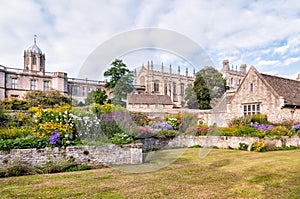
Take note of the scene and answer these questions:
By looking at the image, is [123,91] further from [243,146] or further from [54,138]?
[243,146]

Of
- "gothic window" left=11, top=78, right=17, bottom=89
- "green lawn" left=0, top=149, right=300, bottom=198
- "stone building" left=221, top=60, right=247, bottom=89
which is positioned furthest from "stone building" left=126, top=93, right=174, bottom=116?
"stone building" left=221, top=60, right=247, bottom=89

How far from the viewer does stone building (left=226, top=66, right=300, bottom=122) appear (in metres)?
18.9

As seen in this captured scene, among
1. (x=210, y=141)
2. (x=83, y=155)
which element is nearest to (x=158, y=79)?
(x=210, y=141)

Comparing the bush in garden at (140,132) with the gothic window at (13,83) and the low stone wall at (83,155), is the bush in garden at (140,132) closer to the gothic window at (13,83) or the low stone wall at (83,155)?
the low stone wall at (83,155)

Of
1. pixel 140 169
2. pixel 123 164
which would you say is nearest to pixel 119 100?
pixel 123 164

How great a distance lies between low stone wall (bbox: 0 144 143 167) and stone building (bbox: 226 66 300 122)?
1467cm

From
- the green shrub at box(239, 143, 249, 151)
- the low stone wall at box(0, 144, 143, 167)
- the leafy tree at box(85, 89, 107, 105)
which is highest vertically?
the leafy tree at box(85, 89, 107, 105)

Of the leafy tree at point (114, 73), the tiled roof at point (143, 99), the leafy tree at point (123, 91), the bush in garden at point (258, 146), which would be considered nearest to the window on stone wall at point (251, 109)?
the tiled roof at point (143, 99)

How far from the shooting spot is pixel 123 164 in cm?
905

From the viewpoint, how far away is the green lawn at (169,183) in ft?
17.6

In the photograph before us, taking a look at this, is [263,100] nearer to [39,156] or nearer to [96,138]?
[96,138]

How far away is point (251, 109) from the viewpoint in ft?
69.9

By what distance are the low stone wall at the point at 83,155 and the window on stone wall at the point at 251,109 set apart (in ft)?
50.2

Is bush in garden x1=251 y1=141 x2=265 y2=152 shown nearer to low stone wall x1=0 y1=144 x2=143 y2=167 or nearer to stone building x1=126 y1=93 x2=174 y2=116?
low stone wall x1=0 y1=144 x2=143 y2=167
